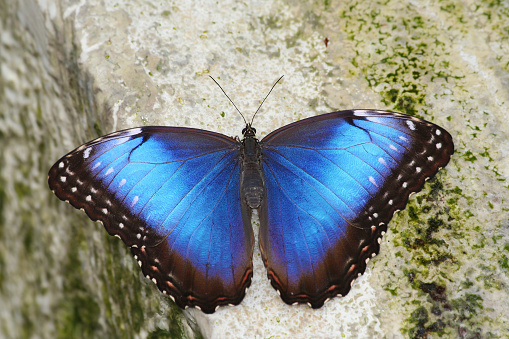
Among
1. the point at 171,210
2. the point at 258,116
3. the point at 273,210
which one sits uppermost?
the point at 258,116

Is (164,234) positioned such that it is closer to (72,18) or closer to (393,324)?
(393,324)

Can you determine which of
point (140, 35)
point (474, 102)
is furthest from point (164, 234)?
point (474, 102)

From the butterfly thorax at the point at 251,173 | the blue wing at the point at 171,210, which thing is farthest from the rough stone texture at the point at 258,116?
the butterfly thorax at the point at 251,173

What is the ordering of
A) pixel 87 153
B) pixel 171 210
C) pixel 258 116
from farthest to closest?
1. pixel 258 116
2. pixel 171 210
3. pixel 87 153

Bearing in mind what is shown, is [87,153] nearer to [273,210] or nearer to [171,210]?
[171,210]

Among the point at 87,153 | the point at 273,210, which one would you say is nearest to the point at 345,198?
the point at 273,210

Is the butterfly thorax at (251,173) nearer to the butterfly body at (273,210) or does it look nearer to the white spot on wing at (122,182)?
the butterfly body at (273,210)

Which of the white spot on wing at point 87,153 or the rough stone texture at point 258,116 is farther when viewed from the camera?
the white spot on wing at point 87,153
